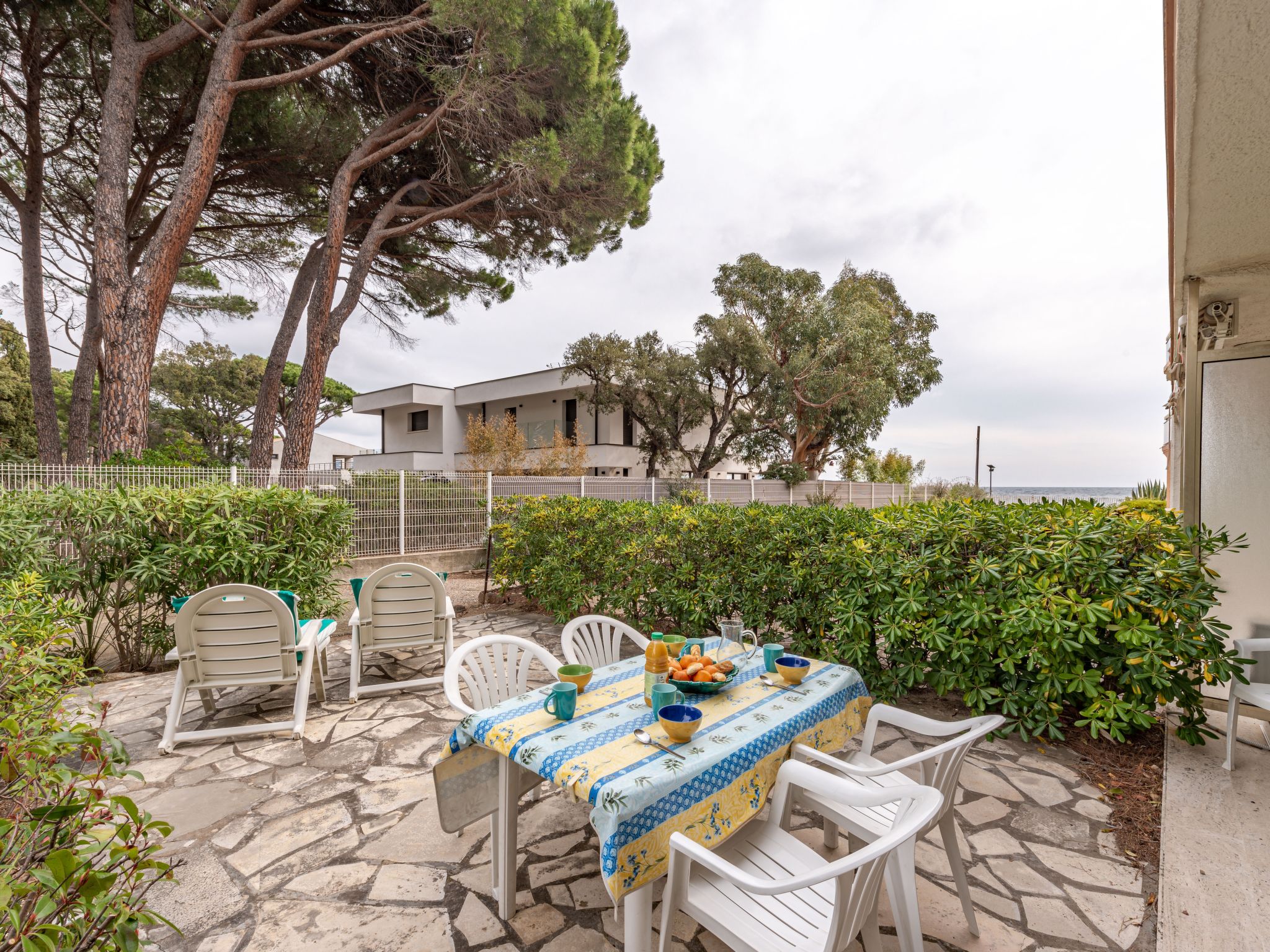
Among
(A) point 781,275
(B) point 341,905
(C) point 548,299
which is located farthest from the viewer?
(A) point 781,275

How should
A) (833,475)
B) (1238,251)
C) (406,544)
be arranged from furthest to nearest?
(833,475)
(406,544)
(1238,251)

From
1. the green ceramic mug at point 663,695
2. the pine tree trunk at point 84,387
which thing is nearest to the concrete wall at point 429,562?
the green ceramic mug at point 663,695

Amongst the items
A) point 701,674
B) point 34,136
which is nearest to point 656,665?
point 701,674

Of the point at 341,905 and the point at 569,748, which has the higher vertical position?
the point at 569,748

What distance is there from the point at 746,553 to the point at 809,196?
984 cm

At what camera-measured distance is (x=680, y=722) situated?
1.76 m

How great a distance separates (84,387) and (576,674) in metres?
14.8

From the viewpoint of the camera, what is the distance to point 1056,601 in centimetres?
308

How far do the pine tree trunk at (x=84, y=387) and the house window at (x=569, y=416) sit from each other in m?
12.7

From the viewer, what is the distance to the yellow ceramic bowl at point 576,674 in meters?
2.19

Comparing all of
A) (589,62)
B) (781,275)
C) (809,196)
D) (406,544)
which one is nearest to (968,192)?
(809,196)

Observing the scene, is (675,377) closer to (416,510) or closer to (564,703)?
(416,510)

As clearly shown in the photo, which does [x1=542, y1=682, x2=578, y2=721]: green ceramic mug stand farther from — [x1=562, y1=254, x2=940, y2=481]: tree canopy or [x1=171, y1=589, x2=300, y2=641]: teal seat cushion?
[x1=562, y1=254, x2=940, y2=481]: tree canopy

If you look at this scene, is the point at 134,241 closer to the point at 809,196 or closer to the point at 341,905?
the point at 809,196
